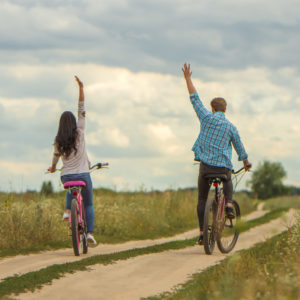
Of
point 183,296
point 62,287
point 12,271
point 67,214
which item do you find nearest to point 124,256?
point 67,214

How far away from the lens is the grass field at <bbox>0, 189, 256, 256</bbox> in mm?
11531

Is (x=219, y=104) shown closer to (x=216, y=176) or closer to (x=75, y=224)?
(x=216, y=176)

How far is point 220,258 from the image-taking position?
→ 9102 millimetres

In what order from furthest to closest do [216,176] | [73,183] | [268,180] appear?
[268,180], [73,183], [216,176]

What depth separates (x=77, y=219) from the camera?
9.46m

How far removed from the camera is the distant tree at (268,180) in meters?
102

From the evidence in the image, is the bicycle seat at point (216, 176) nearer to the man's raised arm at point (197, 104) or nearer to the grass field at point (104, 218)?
the man's raised arm at point (197, 104)

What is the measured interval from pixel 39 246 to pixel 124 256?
282 cm

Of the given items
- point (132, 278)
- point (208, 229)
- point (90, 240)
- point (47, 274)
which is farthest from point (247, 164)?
point (47, 274)

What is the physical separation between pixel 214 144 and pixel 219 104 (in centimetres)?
71

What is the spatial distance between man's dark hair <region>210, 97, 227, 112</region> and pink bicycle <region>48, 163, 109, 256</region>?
8.01 feet

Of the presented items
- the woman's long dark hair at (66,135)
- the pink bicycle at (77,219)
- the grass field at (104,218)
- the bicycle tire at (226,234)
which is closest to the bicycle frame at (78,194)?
the pink bicycle at (77,219)

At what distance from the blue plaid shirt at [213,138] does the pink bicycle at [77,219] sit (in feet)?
6.55

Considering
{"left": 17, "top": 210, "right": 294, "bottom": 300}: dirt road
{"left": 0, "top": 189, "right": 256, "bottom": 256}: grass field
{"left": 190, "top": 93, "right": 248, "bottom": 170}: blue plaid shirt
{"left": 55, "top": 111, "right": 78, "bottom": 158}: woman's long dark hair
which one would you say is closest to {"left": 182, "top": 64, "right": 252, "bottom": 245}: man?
{"left": 190, "top": 93, "right": 248, "bottom": 170}: blue plaid shirt
